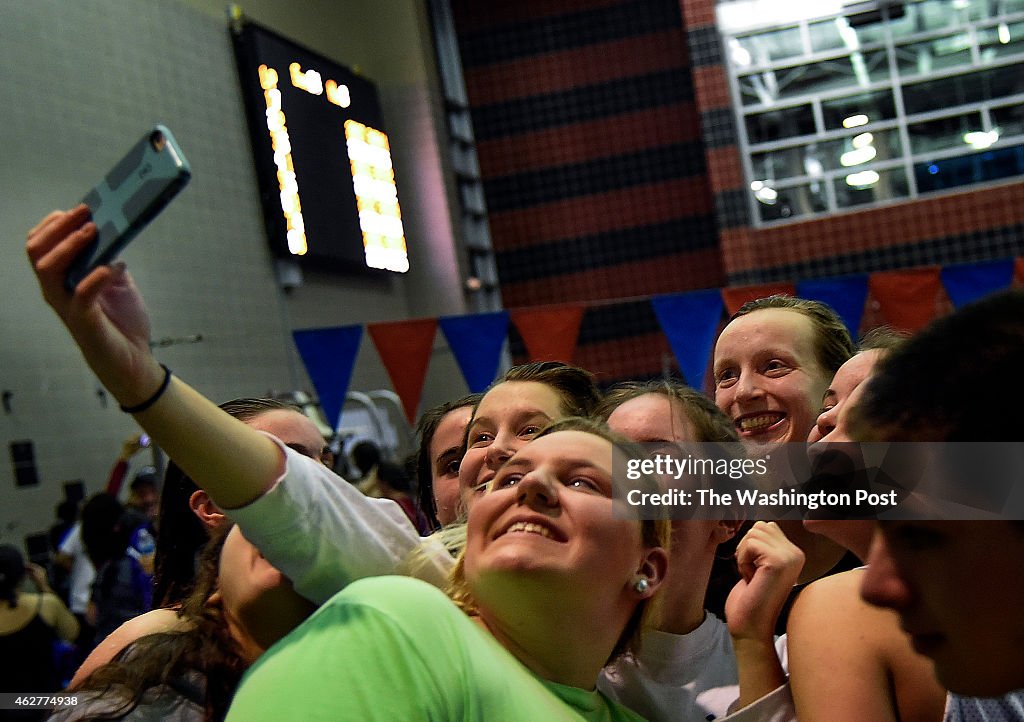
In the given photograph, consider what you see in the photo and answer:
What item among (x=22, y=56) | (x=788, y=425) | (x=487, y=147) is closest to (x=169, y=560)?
(x=788, y=425)

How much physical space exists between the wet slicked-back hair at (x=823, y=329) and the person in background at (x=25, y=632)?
310 centimetres

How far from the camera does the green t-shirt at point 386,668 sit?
906 mm

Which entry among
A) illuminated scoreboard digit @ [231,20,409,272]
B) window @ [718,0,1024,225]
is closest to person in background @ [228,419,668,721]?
illuminated scoreboard digit @ [231,20,409,272]

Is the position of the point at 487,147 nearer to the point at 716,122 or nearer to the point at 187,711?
the point at 716,122

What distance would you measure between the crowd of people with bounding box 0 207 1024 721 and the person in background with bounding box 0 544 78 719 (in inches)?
103

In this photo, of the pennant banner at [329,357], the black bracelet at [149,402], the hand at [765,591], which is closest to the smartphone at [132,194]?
the black bracelet at [149,402]

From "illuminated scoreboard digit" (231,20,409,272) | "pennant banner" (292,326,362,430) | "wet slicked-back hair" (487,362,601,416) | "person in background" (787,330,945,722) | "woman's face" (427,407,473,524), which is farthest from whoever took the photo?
"illuminated scoreboard digit" (231,20,409,272)

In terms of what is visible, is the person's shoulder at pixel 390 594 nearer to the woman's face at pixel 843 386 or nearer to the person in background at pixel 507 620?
the person in background at pixel 507 620

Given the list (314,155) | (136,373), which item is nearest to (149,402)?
(136,373)

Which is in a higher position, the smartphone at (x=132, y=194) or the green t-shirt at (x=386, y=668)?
the smartphone at (x=132, y=194)
